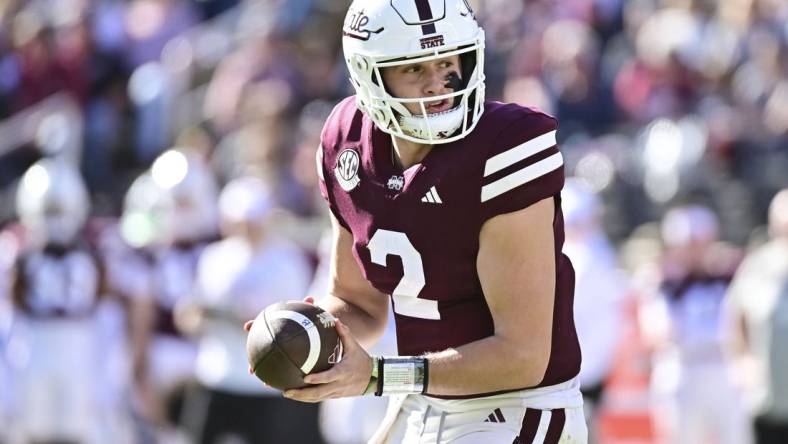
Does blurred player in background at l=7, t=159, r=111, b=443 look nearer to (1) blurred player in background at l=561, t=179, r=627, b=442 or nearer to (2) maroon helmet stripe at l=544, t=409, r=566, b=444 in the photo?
(1) blurred player in background at l=561, t=179, r=627, b=442

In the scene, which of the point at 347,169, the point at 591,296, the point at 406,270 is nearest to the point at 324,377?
the point at 406,270

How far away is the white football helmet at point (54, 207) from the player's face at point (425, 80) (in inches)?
194

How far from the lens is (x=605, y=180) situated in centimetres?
1077

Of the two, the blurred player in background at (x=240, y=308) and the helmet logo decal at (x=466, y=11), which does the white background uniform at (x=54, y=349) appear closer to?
the blurred player in background at (x=240, y=308)

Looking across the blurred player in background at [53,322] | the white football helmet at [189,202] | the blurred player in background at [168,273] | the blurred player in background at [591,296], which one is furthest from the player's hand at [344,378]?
the white football helmet at [189,202]

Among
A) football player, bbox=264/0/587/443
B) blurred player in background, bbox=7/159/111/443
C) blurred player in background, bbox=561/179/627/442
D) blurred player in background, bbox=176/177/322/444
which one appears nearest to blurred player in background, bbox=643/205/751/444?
blurred player in background, bbox=561/179/627/442

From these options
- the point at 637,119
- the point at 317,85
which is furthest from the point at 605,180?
the point at 317,85

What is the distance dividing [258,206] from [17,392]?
5.56 feet

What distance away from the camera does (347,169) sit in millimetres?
3818

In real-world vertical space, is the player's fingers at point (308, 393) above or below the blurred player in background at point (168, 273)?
above

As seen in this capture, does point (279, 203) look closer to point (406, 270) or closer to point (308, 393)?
point (406, 270)

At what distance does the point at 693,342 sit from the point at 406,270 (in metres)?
5.42

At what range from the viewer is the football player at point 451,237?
3.52 m

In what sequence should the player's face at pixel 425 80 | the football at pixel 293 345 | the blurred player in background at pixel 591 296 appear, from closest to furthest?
the football at pixel 293 345 → the player's face at pixel 425 80 → the blurred player in background at pixel 591 296
